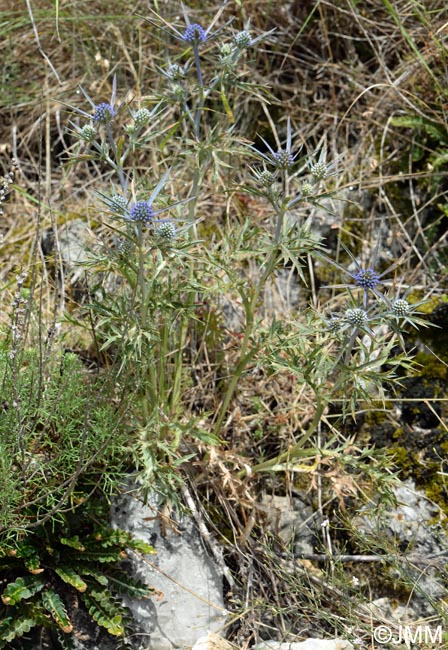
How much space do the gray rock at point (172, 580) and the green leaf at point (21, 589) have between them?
0.34 meters

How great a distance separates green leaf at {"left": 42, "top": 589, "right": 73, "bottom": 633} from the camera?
7.31 ft

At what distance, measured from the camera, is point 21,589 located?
88.4 inches

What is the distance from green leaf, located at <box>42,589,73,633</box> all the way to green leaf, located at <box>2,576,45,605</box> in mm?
38

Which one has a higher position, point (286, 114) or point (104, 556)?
point (286, 114)

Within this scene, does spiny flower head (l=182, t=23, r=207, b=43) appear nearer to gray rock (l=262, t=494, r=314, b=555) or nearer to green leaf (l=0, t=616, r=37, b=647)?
gray rock (l=262, t=494, r=314, b=555)

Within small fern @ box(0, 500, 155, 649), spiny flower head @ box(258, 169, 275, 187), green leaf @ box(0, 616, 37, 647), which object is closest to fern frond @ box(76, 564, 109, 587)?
small fern @ box(0, 500, 155, 649)

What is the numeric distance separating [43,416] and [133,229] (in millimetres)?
851

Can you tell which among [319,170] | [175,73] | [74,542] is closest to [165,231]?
[319,170]

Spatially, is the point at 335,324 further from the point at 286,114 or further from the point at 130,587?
the point at 286,114

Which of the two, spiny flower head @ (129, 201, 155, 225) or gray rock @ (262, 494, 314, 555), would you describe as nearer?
spiny flower head @ (129, 201, 155, 225)

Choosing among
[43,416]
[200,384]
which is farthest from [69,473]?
[200,384]

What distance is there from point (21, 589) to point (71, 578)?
0.52 ft

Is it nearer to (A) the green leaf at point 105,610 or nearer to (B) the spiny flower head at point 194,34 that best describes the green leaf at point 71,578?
(A) the green leaf at point 105,610

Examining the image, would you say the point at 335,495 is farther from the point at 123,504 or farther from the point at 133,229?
the point at 133,229
